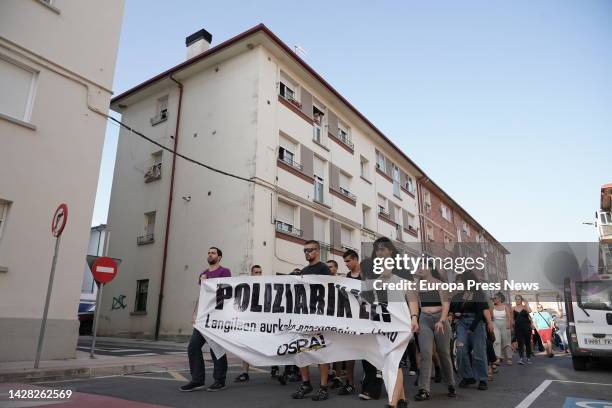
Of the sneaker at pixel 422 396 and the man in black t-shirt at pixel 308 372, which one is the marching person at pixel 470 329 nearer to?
the sneaker at pixel 422 396

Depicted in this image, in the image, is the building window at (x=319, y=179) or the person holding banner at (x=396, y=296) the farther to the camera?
the building window at (x=319, y=179)

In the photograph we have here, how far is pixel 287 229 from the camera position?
707 inches

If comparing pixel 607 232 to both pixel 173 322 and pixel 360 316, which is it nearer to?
pixel 360 316

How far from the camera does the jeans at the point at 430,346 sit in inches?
222

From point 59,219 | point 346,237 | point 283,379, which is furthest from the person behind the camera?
point 346,237

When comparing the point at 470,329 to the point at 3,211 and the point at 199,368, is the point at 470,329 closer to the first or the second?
the point at 199,368

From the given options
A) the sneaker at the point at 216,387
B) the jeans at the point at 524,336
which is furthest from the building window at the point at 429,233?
the sneaker at the point at 216,387

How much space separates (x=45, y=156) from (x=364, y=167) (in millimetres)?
18085

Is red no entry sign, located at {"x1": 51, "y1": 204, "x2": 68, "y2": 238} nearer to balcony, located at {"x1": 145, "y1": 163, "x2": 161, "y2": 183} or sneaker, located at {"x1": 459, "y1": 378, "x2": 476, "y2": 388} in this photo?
sneaker, located at {"x1": 459, "y1": 378, "x2": 476, "y2": 388}

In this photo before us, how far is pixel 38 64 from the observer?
972 cm

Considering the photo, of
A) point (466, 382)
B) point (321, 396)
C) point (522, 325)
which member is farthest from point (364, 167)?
point (321, 396)

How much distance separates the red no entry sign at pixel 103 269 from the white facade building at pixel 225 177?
6129mm

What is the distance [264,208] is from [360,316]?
11.1m

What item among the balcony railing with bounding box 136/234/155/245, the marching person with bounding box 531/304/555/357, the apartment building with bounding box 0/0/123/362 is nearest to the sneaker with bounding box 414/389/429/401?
the apartment building with bounding box 0/0/123/362
